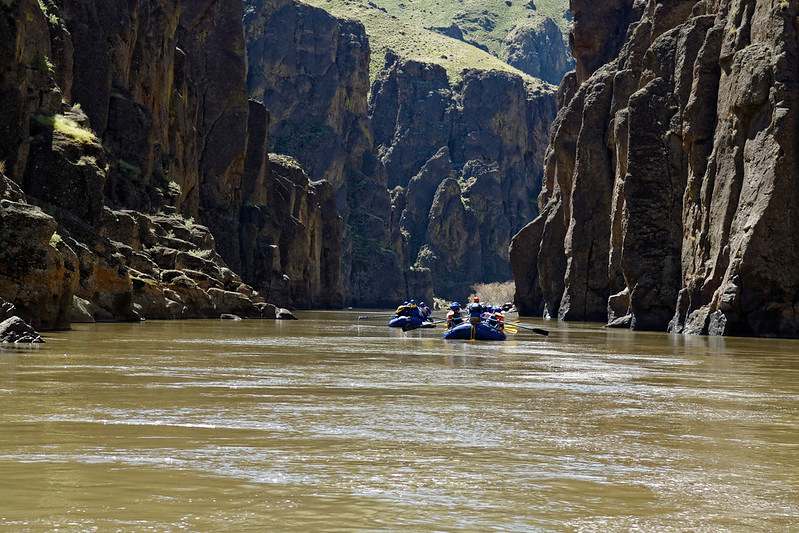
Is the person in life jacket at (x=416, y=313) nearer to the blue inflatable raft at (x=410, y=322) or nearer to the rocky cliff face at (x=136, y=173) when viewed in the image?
the blue inflatable raft at (x=410, y=322)

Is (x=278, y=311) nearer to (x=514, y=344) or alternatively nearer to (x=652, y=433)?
(x=514, y=344)

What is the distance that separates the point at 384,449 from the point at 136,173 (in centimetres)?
6716

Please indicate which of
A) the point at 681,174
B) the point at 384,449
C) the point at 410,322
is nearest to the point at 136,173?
the point at 410,322

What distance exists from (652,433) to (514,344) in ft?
93.9

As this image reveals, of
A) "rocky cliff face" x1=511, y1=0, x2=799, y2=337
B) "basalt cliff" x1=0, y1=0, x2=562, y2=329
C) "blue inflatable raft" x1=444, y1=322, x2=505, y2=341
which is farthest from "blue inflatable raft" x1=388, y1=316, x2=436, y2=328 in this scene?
"rocky cliff face" x1=511, y1=0, x2=799, y2=337

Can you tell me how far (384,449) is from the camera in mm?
12164

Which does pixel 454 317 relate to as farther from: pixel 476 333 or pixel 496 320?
pixel 476 333

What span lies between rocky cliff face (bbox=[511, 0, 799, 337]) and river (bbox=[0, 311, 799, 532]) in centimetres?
2922

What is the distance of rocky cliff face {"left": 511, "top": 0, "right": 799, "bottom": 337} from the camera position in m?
52.4

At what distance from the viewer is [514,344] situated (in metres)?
42.9

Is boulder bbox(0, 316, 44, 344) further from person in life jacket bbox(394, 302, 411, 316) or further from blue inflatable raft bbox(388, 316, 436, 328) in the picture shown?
person in life jacket bbox(394, 302, 411, 316)

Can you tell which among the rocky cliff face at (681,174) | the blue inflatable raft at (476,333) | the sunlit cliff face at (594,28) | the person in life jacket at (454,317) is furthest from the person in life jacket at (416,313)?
the sunlit cliff face at (594,28)

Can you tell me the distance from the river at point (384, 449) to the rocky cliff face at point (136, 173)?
58.7 ft

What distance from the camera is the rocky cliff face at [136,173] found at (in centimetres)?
4603
